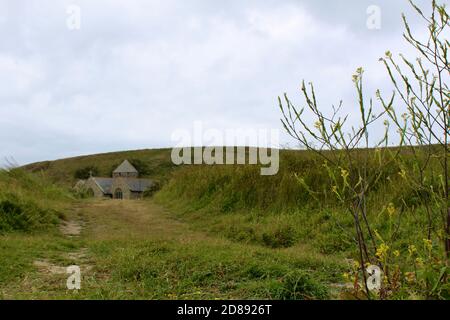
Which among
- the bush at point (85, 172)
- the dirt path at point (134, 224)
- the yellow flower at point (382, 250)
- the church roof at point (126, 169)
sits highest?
the church roof at point (126, 169)

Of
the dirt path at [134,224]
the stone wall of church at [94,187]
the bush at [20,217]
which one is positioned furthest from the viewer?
the stone wall of church at [94,187]

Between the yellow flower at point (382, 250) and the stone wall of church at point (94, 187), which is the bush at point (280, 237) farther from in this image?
the stone wall of church at point (94, 187)

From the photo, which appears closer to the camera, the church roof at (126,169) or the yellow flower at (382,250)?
the yellow flower at (382,250)

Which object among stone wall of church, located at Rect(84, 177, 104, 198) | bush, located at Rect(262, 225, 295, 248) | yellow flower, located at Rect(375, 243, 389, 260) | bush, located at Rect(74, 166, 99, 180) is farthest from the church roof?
yellow flower, located at Rect(375, 243, 389, 260)

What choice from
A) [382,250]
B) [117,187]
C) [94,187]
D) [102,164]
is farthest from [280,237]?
[102,164]

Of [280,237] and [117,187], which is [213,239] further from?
[117,187]

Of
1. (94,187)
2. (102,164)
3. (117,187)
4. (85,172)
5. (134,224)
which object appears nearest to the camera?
(134,224)

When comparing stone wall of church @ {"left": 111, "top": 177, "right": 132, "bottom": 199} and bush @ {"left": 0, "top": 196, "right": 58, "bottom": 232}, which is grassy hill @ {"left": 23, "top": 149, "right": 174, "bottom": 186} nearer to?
stone wall of church @ {"left": 111, "top": 177, "right": 132, "bottom": 199}

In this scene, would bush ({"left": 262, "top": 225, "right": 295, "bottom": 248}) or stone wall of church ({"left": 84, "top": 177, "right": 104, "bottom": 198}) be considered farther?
stone wall of church ({"left": 84, "top": 177, "right": 104, "bottom": 198})

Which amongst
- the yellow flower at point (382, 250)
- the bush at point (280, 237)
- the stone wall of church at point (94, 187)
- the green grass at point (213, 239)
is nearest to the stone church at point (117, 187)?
the stone wall of church at point (94, 187)

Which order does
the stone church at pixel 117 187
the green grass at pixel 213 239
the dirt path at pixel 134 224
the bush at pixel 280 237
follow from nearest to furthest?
the green grass at pixel 213 239
the bush at pixel 280 237
the dirt path at pixel 134 224
the stone church at pixel 117 187
